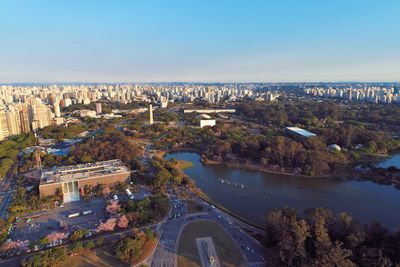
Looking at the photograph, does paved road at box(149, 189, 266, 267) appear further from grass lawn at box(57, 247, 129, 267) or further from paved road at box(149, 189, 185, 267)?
grass lawn at box(57, 247, 129, 267)

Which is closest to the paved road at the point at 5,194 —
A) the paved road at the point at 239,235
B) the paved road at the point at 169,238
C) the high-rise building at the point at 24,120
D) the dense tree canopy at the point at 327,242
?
the paved road at the point at 169,238

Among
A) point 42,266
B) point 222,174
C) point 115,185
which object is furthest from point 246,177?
point 42,266

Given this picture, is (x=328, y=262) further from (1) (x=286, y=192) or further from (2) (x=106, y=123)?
(2) (x=106, y=123)

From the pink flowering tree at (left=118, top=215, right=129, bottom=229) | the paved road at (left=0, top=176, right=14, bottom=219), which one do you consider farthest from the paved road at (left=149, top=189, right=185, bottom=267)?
the paved road at (left=0, top=176, right=14, bottom=219)

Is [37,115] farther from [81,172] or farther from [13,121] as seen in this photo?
[81,172]

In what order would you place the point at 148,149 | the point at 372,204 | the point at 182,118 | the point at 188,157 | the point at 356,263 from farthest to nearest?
1. the point at 182,118
2. the point at 148,149
3. the point at 188,157
4. the point at 372,204
5. the point at 356,263

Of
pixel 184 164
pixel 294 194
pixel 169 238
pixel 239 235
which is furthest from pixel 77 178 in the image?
pixel 294 194

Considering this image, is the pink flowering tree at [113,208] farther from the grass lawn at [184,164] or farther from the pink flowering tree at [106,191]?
the grass lawn at [184,164]
